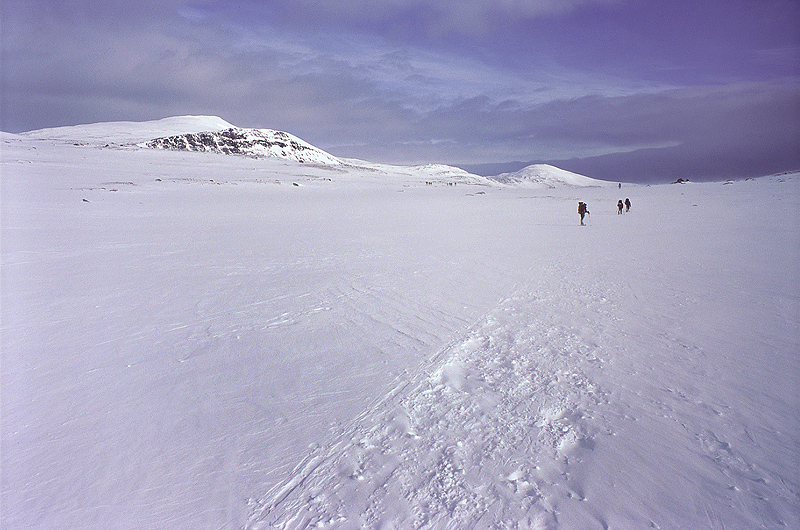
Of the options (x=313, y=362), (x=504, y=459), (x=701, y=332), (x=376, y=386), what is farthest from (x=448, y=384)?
(x=701, y=332)

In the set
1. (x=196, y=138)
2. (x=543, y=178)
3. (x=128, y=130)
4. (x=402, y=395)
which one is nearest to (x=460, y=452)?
(x=402, y=395)

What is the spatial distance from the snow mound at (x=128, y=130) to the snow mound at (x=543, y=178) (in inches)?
4272

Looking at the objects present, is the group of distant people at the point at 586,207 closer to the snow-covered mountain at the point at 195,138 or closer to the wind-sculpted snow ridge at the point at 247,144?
the wind-sculpted snow ridge at the point at 247,144

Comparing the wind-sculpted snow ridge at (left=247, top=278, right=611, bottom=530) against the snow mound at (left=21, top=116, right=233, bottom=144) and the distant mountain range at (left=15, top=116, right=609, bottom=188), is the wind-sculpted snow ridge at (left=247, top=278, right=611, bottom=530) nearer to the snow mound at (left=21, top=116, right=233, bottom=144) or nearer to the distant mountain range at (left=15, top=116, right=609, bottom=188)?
the distant mountain range at (left=15, top=116, right=609, bottom=188)

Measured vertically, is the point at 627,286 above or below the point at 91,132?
below

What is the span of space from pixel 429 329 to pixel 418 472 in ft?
9.49

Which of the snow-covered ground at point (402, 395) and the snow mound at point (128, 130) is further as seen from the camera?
the snow mound at point (128, 130)

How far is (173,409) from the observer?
4.11 m

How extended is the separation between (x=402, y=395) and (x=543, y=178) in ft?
617

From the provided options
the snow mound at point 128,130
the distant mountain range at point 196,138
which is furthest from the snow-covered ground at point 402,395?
the snow mound at point 128,130

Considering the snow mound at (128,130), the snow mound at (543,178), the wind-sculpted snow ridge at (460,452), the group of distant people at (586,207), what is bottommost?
the wind-sculpted snow ridge at (460,452)

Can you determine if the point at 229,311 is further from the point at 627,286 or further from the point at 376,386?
the point at 627,286

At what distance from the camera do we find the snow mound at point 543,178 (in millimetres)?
167875

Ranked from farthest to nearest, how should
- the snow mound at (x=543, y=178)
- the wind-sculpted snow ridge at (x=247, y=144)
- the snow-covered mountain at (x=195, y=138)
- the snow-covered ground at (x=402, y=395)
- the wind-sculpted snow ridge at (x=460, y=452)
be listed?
the snow mound at (x=543, y=178)
the snow-covered mountain at (x=195, y=138)
the wind-sculpted snow ridge at (x=247, y=144)
the snow-covered ground at (x=402, y=395)
the wind-sculpted snow ridge at (x=460, y=452)
